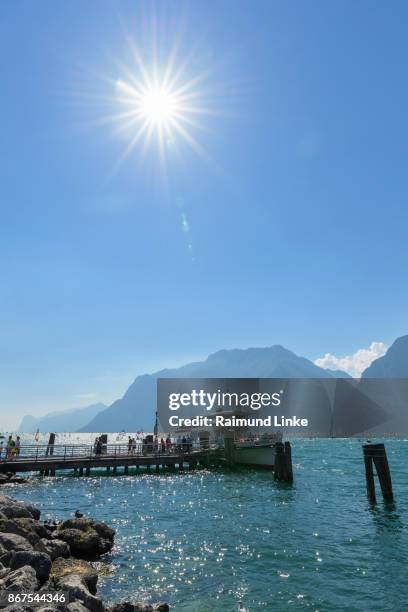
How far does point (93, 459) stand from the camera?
42.1 m

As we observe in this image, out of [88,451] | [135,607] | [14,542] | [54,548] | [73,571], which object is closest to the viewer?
[135,607]

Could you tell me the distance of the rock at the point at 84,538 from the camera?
16.6m

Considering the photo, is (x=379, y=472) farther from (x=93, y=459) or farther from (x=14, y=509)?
(x=93, y=459)

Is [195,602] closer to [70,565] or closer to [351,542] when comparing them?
[70,565]

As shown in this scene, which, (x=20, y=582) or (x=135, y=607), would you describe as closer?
(x=20, y=582)

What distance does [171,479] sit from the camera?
1581 inches

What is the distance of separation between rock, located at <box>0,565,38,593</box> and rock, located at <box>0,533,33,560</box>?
2983mm

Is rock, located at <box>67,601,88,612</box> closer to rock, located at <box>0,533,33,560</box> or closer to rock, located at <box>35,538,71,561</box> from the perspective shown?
rock, located at <box>0,533,33,560</box>

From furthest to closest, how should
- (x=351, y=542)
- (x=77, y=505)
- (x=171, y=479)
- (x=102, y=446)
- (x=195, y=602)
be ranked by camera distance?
(x=102, y=446) → (x=171, y=479) → (x=77, y=505) → (x=351, y=542) → (x=195, y=602)

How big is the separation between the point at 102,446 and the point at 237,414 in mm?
18324

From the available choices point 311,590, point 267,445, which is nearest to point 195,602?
point 311,590

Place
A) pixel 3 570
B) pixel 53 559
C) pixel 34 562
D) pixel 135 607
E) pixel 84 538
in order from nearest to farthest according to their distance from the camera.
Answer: pixel 135 607 < pixel 3 570 < pixel 34 562 < pixel 53 559 < pixel 84 538

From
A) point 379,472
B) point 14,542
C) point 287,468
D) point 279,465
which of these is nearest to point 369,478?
point 379,472

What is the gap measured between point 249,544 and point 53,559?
8.21 meters
